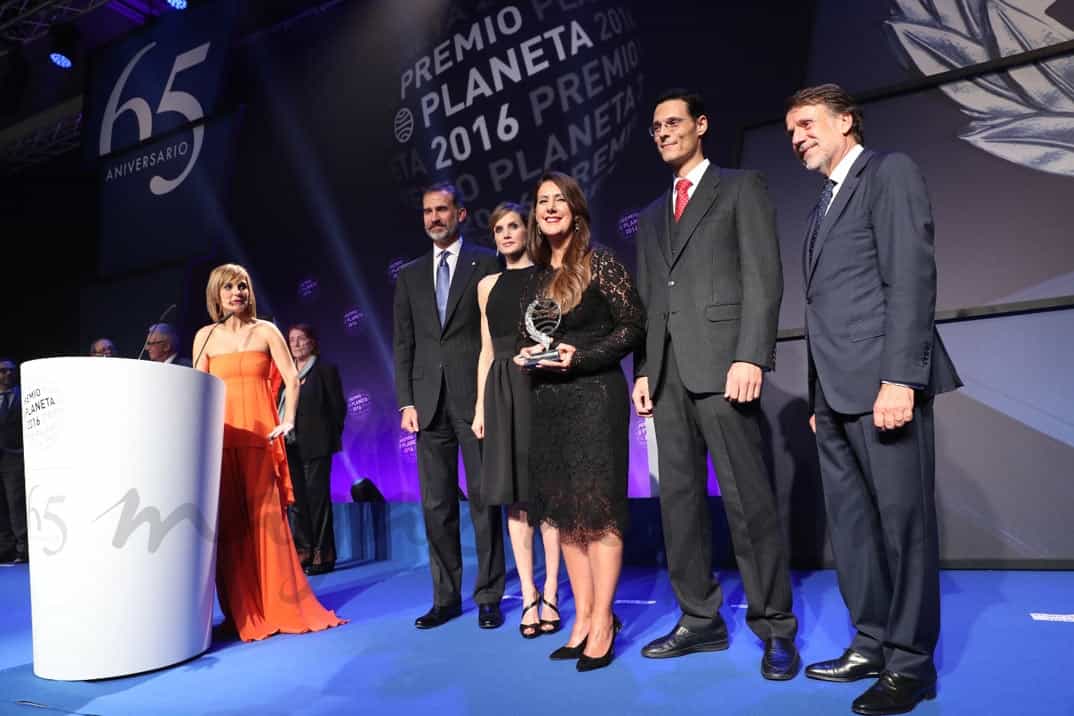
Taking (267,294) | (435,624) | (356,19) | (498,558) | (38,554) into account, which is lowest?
(435,624)

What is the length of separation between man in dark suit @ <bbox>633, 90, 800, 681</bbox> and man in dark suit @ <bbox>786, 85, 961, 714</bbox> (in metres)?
0.16

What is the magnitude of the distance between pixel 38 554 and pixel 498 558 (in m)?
1.53

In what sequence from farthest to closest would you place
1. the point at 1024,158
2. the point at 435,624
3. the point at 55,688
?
the point at 1024,158 < the point at 435,624 < the point at 55,688

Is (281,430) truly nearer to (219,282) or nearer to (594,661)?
(219,282)

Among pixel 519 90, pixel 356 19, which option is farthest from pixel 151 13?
pixel 519 90

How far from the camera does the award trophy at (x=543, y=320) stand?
7.94ft

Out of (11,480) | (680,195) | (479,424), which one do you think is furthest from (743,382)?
(11,480)

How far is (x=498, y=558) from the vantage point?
122 inches

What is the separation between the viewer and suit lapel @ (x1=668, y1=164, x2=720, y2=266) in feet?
7.85

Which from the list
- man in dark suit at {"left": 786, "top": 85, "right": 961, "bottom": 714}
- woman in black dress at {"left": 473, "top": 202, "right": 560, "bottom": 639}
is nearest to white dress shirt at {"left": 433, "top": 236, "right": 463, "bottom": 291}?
woman in black dress at {"left": 473, "top": 202, "right": 560, "bottom": 639}

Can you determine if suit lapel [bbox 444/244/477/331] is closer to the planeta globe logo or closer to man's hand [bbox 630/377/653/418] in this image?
man's hand [bbox 630/377/653/418]

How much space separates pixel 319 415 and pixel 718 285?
3456 mm

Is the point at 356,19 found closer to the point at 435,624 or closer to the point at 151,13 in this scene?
the point at 151,13

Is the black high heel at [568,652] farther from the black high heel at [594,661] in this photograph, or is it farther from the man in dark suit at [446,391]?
the man in dark suit at [446,391]
